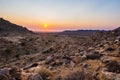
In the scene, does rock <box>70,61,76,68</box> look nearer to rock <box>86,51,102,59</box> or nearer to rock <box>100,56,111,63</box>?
rock <box>86,51,102,59</box>

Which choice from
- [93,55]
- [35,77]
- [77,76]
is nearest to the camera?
[77,76]

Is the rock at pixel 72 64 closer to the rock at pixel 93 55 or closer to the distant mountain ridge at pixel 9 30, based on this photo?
the rock at pixel 93 55

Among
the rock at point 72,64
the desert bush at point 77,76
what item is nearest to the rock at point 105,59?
the rock at point 72,64

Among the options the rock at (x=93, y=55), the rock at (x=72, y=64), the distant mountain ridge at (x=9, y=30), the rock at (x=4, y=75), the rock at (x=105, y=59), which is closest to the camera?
the rock at (x=4, y=75)

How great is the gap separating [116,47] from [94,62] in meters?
3.34

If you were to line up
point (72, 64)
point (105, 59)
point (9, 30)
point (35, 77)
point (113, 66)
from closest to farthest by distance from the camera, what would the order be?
point (35, 77) < point (113, 66) < point (105, 59) < point (72, 64) < point (9, 30)

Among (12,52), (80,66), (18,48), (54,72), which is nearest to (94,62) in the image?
(80,66)

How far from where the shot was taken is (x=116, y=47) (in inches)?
623

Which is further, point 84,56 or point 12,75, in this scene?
point 84,56

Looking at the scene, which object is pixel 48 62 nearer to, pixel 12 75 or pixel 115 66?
pixel 12 75

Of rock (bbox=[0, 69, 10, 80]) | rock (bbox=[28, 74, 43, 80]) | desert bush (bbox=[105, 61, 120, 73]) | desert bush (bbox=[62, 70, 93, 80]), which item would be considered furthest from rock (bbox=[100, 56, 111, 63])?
rock (bbox=[0, 69, 10, 80])

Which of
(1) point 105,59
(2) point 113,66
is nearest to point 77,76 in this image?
(2) point 113,66

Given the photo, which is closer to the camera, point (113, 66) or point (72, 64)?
point (113, 66)

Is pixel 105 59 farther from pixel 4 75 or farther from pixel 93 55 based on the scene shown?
pixel 4 75
